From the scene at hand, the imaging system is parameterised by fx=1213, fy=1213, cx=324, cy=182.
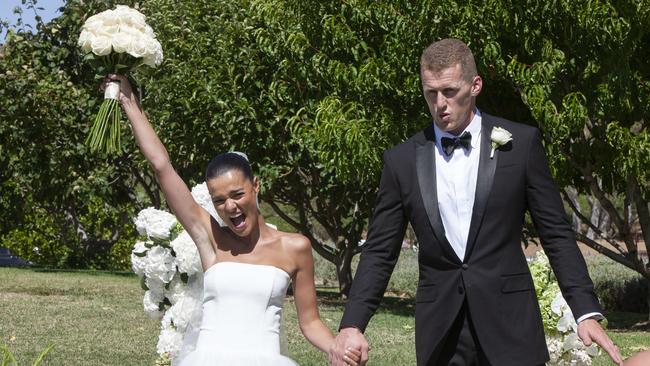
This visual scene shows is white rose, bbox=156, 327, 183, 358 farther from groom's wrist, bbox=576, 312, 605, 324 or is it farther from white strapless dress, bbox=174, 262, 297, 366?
groom's wrist, bbox=576, 312, 605, 324

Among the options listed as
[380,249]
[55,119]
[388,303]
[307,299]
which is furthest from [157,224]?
[55,119]

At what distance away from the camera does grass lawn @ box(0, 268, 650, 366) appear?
14.2 meters

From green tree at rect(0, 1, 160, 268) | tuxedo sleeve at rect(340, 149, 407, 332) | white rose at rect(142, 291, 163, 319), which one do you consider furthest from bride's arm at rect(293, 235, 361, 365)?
green tree at rect(0, 1, 160, 268)

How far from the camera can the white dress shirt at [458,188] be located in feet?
16.4

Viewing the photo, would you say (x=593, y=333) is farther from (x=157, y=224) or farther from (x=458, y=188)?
(x=157, y=224)

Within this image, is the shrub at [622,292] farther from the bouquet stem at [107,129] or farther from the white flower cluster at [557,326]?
the bouquet stem at [107,129]

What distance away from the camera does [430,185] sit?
5.05m

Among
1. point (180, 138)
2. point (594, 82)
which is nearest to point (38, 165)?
point (180, 138)

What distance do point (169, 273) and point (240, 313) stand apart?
211cm

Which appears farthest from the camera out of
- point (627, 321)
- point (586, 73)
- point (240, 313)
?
point (627, 321)

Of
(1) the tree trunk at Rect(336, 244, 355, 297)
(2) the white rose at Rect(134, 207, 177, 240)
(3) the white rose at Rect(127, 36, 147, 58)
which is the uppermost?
(1) the tree trunk at Rect(336, 244, 355, 297)

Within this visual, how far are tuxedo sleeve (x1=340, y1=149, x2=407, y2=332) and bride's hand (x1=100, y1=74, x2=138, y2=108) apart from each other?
4.20 feet

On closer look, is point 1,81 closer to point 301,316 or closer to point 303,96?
point 303,96

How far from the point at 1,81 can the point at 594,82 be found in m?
16.0
